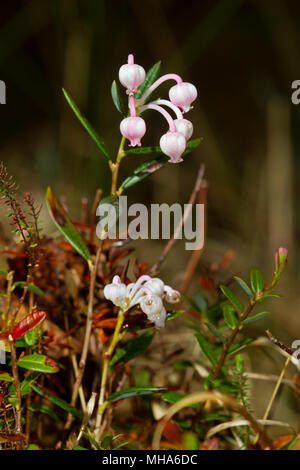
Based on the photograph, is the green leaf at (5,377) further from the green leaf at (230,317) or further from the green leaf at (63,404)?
the green leaf at (230,317)

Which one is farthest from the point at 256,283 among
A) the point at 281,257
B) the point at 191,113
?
the point at 191,113

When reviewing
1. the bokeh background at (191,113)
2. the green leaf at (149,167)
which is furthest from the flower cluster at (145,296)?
the bokeh background at (191,113)

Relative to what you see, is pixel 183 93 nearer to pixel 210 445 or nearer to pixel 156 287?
pixel 156 287

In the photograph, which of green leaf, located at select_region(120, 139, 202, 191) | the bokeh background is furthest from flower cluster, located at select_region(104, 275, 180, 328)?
the bokeh background

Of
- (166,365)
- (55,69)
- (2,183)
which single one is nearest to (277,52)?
(55,69)

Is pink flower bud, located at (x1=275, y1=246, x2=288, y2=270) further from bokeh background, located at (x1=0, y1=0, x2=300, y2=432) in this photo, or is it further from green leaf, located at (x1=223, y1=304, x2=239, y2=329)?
bokeh background, located at (x1=0, y1=0, x2=300, y2=432)

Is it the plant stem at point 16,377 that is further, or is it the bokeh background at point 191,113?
the bokeh background at point 191,113
